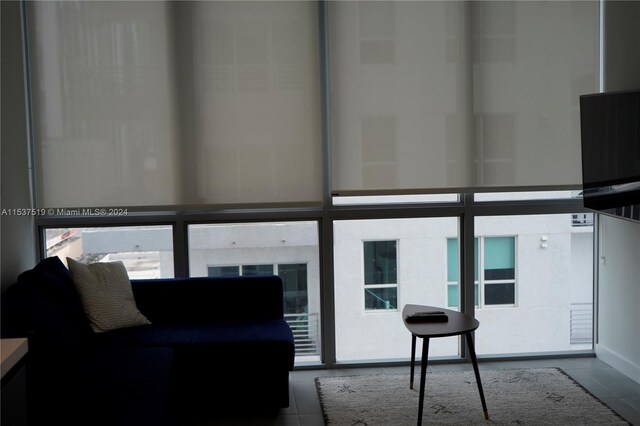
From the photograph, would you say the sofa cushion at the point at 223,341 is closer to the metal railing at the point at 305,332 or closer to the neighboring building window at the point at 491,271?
the metal railing at the point at 305,332

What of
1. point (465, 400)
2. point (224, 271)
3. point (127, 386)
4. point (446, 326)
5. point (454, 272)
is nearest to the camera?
point (127, 386)

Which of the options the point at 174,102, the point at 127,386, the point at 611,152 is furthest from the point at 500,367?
the point at 174,102

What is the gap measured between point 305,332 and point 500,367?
1532mm

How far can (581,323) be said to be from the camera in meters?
6.02

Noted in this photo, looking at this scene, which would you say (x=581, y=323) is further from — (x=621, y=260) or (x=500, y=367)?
(x=500, y=367)

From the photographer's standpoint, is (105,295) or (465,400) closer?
(465,400)

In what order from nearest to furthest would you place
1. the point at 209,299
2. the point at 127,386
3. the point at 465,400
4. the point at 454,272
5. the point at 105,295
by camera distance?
1. the point at 127,386
2. the point at 465,400
3. the point at 105,295
4. the point at 209,299
5. the point at 454,272

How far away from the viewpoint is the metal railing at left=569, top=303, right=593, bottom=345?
19.7 ft

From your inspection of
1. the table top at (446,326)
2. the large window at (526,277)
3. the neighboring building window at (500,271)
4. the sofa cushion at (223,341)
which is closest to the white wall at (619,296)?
the large window at (526,277)

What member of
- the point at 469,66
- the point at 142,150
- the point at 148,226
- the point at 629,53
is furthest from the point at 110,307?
the point at 629,53

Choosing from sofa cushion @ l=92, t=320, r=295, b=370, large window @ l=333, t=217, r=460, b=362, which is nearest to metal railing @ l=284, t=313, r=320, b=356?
large window @ l=333, t=217, r=460, b=362

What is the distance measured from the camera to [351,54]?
18.2ft

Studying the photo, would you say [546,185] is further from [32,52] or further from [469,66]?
[32,52]

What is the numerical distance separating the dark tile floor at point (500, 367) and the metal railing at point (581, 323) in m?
0.19
